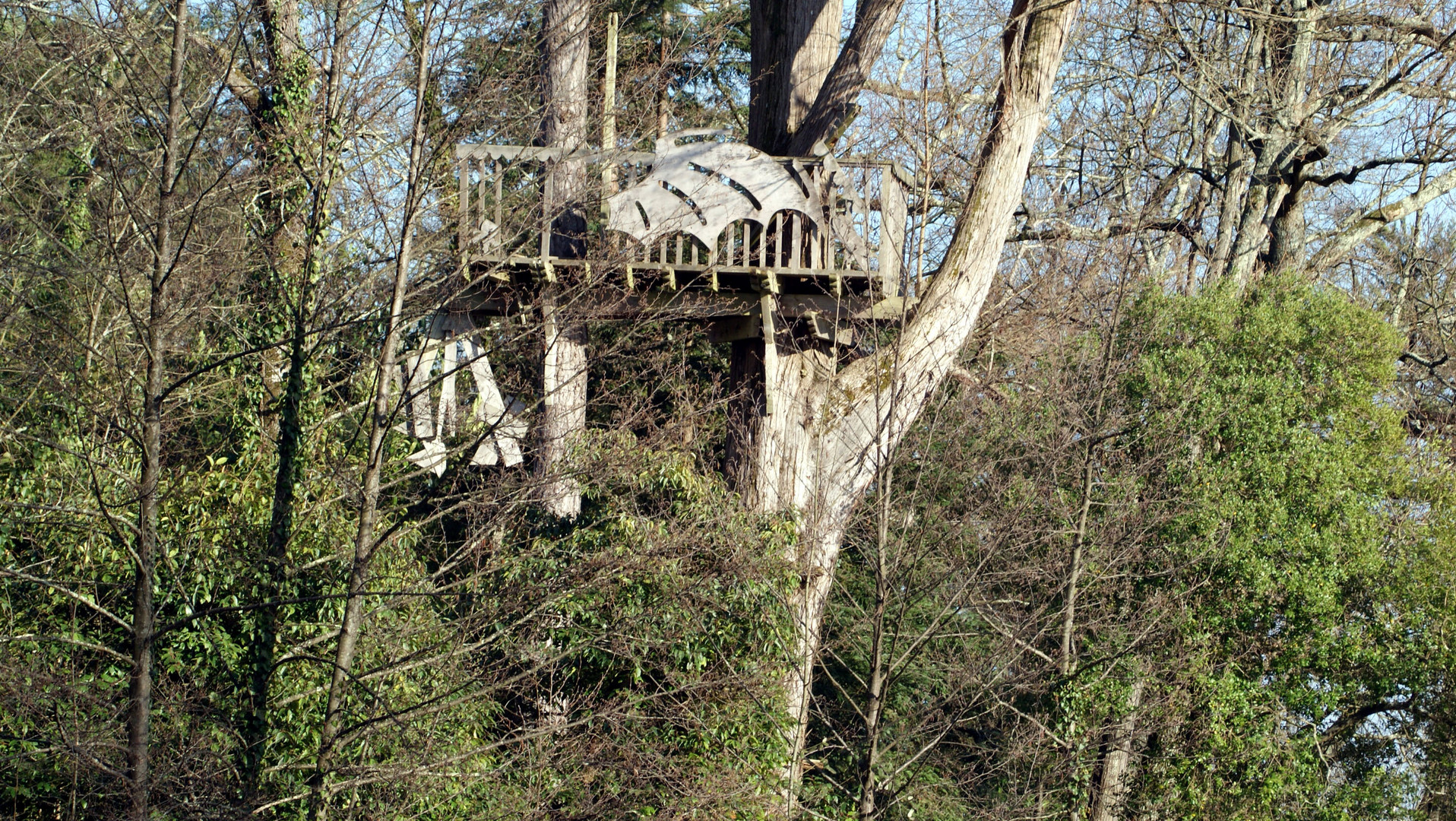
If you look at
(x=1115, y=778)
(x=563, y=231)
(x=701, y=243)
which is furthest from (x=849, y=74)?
(x=1115, y=778)

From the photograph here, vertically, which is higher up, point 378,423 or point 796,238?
point 796,238

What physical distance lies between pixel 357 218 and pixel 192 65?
3.76 meters

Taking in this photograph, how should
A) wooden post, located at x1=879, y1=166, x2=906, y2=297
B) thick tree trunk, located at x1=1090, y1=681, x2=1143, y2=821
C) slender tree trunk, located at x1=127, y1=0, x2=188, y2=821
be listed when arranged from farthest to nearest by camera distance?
thick tree trunk, located at x1=1090, y1=681, x2=1143, y2=821
wooden post, located at x1=879, y1=166, x2=906, y2=297
slender tree trunk, located at x1=127, y1=0, x2=188, y2=821

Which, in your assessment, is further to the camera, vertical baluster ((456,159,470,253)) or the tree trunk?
vertical baluster ((456,159,470,253))

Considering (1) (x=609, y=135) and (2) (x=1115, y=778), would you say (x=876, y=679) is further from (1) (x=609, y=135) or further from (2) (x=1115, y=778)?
(1) (x=609, y=135)

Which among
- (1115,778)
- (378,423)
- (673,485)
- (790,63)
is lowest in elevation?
(1115,778)

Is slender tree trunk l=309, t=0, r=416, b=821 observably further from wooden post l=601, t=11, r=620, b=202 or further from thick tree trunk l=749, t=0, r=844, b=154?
thick tree trunk l=749, t=0, r=844, b=154

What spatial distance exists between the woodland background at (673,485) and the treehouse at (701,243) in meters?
0.55

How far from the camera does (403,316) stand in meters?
6.82

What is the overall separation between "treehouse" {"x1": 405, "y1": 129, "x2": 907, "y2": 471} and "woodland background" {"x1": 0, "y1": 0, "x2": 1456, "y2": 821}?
55cm

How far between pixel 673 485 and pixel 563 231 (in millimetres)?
3036

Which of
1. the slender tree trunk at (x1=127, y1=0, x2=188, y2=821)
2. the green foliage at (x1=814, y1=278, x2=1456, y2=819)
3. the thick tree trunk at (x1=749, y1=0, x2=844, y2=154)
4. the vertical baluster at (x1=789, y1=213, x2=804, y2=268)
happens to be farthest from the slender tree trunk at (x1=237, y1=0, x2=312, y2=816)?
the green foliage at (x1=814, y1=278, x2=1456, y2=819)

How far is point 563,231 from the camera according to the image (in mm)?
11773

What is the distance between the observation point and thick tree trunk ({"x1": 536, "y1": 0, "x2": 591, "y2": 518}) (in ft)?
27.8
